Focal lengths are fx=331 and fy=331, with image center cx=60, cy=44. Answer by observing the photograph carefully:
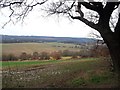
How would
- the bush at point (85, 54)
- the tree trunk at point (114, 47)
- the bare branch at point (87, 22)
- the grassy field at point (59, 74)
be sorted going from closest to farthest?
1. the tree trunk at point (114, 47)
2. the bare branch at point (87, 22)
3. the grassy field at point (59, 74)
4. the bush at point (85, 54)

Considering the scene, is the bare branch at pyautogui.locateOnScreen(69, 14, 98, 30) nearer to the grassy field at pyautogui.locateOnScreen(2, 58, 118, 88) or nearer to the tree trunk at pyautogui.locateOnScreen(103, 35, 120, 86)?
the tree trunk at pyautogui.locateOnScreen(103, 35, 120, 86)

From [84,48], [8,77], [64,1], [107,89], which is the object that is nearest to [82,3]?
[64,1]

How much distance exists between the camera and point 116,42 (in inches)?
585

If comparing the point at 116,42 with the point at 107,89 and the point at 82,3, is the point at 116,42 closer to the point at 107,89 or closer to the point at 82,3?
the point at 82,3

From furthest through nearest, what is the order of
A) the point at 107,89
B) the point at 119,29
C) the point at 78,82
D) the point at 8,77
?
the point at 78,82 → the point at 8,77 → the point at 107,89 → the point at 119,29

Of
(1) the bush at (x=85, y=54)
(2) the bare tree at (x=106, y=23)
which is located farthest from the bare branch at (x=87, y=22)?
(1) the bush at (x=85, y=54)

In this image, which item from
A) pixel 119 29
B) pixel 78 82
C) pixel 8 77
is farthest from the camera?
pixel 78 82

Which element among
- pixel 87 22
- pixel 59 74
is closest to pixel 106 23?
pixel 87 22

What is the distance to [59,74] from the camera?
29.6 metres

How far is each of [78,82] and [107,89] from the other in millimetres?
5570

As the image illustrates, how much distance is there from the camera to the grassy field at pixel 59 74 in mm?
19809

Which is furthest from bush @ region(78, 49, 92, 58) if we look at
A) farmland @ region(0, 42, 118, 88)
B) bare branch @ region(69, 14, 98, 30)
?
bare branch @ region(69, 14, 98, 30)

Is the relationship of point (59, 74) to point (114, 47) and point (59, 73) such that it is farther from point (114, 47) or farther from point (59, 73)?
point (114, 47)

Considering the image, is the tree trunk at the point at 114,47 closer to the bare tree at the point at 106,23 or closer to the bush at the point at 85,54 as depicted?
the bare tree at the point at 106,23
